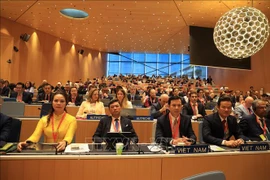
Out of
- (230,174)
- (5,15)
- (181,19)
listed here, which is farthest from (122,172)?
(5,15)

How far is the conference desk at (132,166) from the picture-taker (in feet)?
5.33

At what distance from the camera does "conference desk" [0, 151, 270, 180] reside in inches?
64.0

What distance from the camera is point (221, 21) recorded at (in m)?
5.08

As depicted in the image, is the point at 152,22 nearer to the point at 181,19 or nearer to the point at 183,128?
the point at 181,19

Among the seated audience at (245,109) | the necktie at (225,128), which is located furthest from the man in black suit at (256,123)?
the seated audience at (245,109)

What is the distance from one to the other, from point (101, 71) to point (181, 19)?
14168 millimetres

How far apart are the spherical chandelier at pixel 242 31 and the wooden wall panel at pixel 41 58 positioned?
425 inches

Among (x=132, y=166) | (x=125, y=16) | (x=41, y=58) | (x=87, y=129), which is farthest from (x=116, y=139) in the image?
(x=41, y=58)

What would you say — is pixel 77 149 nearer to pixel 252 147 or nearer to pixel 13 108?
pixel 252 147

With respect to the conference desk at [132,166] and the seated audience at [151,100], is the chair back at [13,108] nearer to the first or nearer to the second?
the seated audience at [151,100]

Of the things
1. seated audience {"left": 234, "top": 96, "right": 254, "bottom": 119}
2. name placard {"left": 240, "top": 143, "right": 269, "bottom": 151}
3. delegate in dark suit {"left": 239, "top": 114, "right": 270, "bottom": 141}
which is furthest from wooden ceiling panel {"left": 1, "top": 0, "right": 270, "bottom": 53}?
name placard {"left": 240, "top": 143, "right": 269, "bottom": 151}

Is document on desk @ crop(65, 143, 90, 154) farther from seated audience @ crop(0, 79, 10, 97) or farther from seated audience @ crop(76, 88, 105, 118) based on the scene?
seated audience @ crop(0, 79, 10, 97)

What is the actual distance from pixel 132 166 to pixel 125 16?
9338 mm

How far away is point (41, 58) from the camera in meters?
13.9
